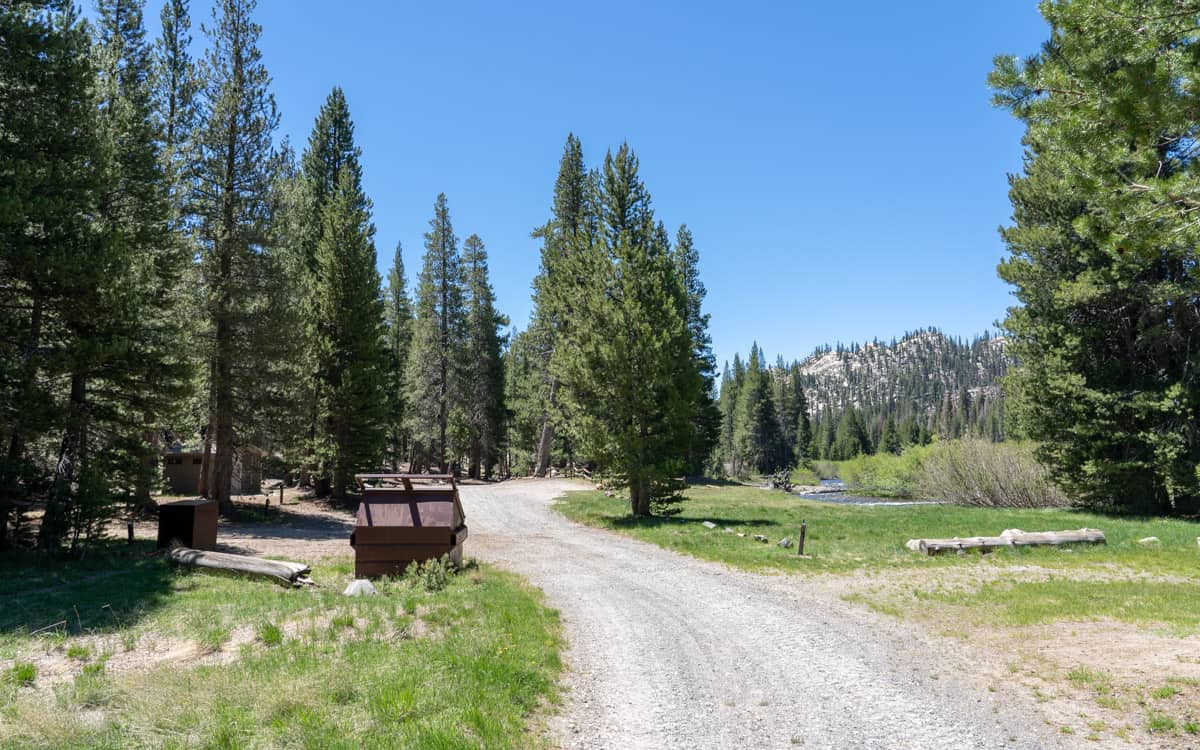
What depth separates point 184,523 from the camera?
14047 millimetres

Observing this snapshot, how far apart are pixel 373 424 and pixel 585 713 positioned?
23.4m

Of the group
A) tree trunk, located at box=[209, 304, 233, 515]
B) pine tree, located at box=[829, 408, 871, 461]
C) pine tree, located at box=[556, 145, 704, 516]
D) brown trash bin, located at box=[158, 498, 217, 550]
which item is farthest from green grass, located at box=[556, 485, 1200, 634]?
pine tree, located at box=[829, 408, 871, 461]

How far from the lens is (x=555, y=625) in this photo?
347 inches

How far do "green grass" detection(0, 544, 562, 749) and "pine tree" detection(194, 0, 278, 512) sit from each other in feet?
39.1

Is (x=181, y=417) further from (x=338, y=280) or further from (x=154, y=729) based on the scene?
(x=154, y=729)

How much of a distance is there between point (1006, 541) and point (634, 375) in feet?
39.0

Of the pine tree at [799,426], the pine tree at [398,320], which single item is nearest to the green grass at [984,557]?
the pine tree at [398,320]

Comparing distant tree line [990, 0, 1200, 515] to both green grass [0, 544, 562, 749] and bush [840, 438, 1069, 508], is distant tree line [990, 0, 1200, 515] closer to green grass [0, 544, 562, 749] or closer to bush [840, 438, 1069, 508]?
bush [840, 438, 1069, 508]

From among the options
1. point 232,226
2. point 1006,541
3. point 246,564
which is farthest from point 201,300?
point 1006,541

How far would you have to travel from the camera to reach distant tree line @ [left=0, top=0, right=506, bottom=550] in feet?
41.4

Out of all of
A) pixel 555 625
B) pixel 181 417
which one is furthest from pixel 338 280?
pixel 555 625

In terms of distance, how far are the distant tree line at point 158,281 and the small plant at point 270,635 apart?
891cm

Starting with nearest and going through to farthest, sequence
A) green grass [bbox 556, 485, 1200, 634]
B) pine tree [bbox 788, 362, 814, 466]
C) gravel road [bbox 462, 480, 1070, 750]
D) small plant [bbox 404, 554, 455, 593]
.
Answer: gravel road [bbox 462, 480, 1070, 750], green grass [bbox 556, 485, 1200, 634], small plant [bbox 404, 554, 455, 593], pine tree [bbox 788, 362, 814, 466]

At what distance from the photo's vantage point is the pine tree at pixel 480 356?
43.3m
